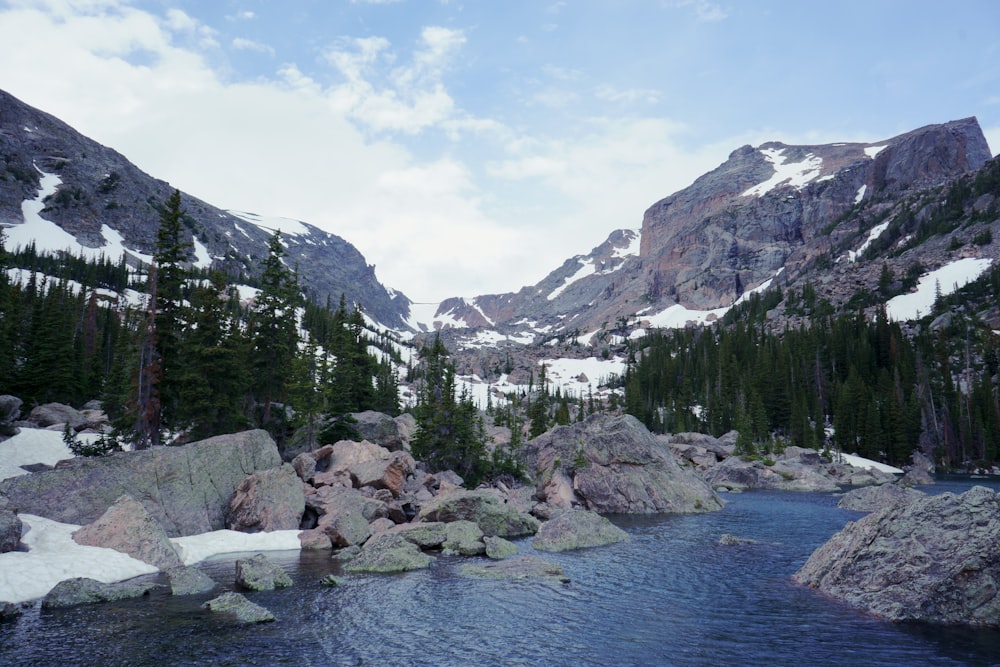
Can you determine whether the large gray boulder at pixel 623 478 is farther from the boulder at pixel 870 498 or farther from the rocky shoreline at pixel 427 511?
the boulder at pixel 870 498

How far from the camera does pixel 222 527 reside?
27844 mm

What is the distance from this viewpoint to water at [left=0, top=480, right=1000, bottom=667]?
1257 centimetres

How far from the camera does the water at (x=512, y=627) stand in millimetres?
12570

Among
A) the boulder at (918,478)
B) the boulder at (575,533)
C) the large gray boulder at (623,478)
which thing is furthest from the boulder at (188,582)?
the boulder at (918,478)

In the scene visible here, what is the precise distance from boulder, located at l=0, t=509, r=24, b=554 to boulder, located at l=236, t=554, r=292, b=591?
718 centimetres

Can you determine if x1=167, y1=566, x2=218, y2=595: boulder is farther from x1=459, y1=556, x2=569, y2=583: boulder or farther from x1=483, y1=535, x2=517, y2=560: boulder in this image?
x1=483, y1=535, x2=517, y2=560: boulder

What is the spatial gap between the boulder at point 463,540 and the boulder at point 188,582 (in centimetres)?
1024

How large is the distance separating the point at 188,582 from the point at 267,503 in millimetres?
10205

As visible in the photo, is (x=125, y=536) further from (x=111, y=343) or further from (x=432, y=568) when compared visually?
(x=111, y=343)

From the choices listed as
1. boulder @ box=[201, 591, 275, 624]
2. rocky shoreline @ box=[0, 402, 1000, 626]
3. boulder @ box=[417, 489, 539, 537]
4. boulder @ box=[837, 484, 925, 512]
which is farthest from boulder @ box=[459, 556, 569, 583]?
boulder @ box=[837, 484, 925, 512]

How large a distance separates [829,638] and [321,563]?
59.8ft

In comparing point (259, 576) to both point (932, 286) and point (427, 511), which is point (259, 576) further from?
point (932, 286)

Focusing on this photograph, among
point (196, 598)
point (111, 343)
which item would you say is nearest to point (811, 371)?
point (196, 598)

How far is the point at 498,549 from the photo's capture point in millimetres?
25125
